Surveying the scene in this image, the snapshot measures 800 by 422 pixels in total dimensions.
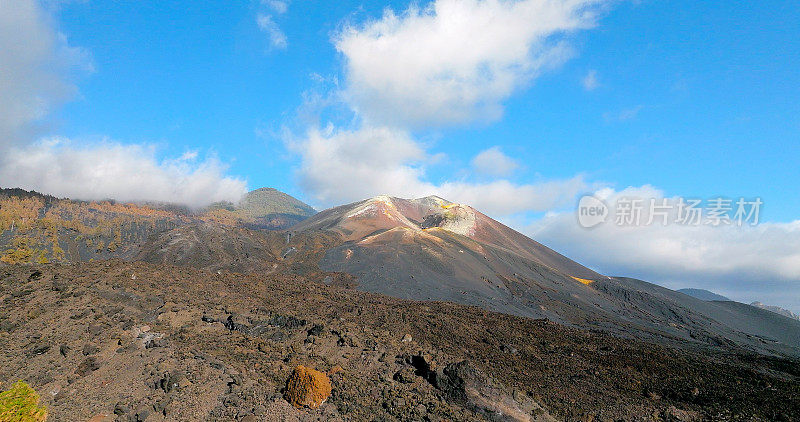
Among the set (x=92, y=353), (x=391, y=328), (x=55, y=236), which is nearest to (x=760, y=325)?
(x=391, y=328)

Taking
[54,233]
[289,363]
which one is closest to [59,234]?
[54,233]

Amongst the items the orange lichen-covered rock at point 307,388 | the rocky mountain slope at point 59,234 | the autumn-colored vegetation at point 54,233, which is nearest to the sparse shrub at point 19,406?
the orange lichen-covered rock at point 307,388

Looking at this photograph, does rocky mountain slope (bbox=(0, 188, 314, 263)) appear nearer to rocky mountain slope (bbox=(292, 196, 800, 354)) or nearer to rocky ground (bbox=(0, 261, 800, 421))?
rocky mountain slope (bbox=(292, 196, 800, 354))

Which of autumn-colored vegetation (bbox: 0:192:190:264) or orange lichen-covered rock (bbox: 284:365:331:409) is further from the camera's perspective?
autumn-colored vegetation (bbox: 0:192:190:264)

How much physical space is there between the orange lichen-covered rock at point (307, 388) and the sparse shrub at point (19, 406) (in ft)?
18.9

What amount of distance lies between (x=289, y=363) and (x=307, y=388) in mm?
2042

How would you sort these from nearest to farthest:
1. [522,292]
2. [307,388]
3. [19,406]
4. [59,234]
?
[19,406] → [307,388] → [522,292] → [59,234]

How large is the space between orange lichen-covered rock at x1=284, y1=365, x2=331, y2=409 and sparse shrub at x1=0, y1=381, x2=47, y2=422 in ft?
18.9

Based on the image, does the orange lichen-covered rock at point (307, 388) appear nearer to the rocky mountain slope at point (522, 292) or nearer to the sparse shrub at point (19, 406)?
the sparse shrub at point (19, 406)

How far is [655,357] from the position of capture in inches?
835

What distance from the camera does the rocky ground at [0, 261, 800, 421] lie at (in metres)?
10.7

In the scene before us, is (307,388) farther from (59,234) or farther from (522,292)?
(59,234)

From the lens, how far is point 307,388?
37.9 feet

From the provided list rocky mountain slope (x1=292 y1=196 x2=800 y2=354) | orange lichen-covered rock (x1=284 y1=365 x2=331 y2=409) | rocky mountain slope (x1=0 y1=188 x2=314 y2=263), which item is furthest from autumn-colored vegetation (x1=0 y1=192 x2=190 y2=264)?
orange lichen-covered rock (x1=284 y1=365 x2=331 y2=409)
